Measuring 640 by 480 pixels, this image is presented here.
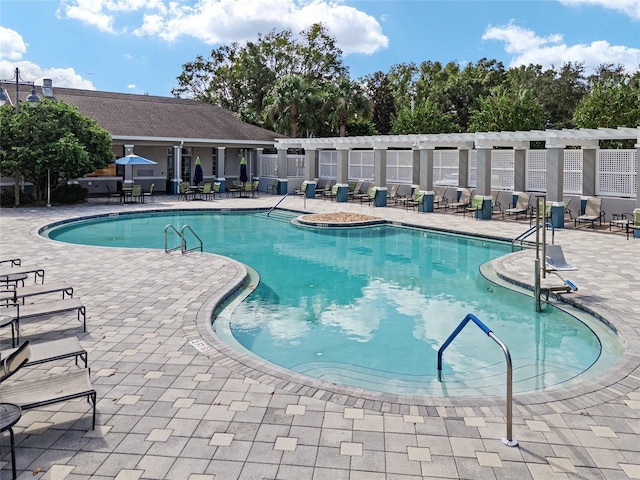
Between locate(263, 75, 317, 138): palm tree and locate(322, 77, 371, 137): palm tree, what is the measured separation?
1.00 meters

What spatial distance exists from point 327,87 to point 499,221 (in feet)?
62.2

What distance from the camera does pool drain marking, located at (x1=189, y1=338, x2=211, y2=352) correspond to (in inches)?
266

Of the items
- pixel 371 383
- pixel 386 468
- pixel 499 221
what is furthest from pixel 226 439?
pixel 499 221

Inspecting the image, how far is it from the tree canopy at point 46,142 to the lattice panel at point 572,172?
18320 mm

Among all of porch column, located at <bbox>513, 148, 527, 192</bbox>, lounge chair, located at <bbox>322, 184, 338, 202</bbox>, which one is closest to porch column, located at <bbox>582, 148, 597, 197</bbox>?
porch column, located at <bbox>513, 148, 527, 192</bbox>

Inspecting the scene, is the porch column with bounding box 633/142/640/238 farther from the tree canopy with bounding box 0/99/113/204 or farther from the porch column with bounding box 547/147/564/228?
the tree canopy with bounding box 0/99/113/204

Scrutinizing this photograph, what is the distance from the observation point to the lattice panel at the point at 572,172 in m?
19.2

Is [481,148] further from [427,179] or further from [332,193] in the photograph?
[332,193]

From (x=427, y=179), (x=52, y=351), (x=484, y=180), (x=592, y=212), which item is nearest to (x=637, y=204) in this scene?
(x=592, y=212)

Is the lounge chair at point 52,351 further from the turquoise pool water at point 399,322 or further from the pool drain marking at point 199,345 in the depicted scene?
the turquoise pool water at point 399,322

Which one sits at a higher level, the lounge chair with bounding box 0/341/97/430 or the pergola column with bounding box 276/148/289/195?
the pergola column with bounding box 276/148/289/195

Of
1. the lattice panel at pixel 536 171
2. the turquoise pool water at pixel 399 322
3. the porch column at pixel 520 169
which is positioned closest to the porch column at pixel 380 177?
the porch column at pixel 520 169

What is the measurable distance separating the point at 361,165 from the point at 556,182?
1219cm

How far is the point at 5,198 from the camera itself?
A: 2333 centimetres
